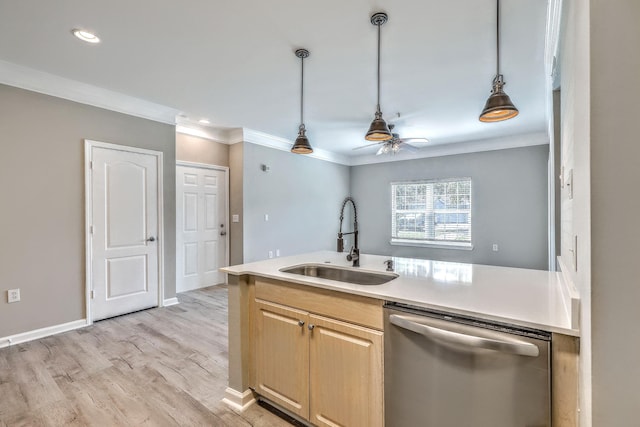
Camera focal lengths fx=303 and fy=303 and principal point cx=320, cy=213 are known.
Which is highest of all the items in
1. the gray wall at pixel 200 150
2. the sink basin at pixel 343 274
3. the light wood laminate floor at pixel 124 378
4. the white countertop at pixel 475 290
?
the gray wall at pixel 200 150

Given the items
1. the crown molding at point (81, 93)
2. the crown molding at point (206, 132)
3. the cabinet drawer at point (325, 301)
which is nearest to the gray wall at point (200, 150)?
the crown molding at point (206, 132)

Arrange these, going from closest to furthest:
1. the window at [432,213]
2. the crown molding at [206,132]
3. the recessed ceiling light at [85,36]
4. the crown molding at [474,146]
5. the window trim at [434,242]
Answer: the recessed ceiling light at [85,36] < the crown molding at [206,132] < the crown molding at [474,146] < the window trim at [434,242] < the window at [432,213]

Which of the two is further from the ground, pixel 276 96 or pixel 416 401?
pixel 276 96

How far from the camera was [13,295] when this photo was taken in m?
2.89

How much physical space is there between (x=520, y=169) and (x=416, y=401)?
18.1 ft

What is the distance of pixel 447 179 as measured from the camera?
6238mm

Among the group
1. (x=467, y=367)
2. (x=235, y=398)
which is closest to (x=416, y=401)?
(x=467, y=367)

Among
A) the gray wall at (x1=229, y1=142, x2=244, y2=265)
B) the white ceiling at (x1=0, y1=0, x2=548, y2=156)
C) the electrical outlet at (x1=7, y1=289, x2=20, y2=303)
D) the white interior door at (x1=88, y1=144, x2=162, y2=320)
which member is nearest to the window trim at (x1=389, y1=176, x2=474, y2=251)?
the white ceiling at (x1=0, y1=0, x2=548, y2=156)

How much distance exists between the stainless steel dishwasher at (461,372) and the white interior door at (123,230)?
3.48 metres

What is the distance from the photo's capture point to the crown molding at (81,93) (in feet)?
9.38

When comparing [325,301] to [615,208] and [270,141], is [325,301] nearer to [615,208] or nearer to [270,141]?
[615,208]

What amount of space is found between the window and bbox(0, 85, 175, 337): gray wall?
551 centimetres

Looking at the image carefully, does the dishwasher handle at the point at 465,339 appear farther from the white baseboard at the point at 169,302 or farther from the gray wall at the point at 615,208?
the white baseboard at the point at 169,302

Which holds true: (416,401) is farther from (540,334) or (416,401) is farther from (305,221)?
(305,221)
